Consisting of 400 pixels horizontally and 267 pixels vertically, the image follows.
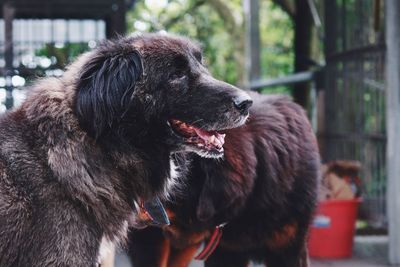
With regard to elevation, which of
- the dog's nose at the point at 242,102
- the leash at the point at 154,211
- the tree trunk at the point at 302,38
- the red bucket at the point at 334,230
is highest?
the tree trunk at the point at 302,38

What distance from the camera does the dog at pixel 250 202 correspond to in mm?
4129

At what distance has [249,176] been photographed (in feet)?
13.7

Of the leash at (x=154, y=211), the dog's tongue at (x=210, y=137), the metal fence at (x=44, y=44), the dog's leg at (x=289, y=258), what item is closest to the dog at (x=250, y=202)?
the dog's leg at (x=289, y=258)

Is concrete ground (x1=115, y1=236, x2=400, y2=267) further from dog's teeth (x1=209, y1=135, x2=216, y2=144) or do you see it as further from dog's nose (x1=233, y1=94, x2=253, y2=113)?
dog's nose (x1=233, y1=94, x2=253, y2=113)

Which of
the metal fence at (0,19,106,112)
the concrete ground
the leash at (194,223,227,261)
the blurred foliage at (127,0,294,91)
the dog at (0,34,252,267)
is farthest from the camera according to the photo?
the blurred foliage at (127,0,294,91)

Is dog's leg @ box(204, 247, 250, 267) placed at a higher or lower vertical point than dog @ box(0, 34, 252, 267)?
lower

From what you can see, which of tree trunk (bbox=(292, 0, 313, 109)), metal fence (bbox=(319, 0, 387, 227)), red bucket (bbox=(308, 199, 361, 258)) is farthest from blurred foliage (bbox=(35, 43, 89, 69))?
tree trunk (bbox=(292, 0, 313, 109))

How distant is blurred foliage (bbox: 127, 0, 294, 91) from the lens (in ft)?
42.1

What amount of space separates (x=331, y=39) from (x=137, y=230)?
5.19 m

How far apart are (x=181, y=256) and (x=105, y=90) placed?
166 centimetres

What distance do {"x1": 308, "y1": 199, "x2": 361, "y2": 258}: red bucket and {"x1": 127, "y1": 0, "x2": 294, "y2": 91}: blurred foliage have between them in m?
5.27

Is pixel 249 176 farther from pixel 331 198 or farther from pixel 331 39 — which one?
pixel 331 39

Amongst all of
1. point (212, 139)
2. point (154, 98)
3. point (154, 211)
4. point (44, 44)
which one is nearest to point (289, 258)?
Result: point (154, 211)

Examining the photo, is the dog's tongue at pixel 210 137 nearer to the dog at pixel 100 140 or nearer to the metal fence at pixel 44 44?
the dog at pixel 100 140
